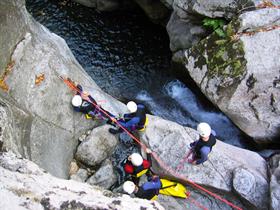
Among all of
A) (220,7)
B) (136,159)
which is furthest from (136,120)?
(220,7)

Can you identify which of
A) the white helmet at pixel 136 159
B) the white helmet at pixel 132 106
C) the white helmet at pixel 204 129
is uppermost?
the white helmet at pixel 204 129

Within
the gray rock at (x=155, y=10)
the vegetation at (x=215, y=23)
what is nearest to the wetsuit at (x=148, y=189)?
the vegetation at (x=215, y=23)

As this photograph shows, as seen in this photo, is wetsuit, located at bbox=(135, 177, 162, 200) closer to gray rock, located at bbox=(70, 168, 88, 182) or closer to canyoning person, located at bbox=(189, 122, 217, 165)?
canyoning person, located at bbox=(189, 122, 217, 165)

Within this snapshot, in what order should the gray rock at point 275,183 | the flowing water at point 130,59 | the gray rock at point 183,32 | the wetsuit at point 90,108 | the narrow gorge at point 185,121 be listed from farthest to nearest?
the flowing water at point 130,59 → the gray rock at point 183,32 → the wetsuit at point 90,108 → the narrow gorge at point 185,121 → the gray rock at point 275,183

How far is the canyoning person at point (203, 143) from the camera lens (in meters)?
9.86

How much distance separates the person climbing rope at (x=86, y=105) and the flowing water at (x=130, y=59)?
61.0 inches

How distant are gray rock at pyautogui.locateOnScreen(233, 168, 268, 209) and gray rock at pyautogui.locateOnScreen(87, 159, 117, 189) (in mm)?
3603

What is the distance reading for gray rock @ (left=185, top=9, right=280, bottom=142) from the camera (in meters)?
11.7

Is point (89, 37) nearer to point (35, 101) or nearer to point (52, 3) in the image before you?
point (52, 3)

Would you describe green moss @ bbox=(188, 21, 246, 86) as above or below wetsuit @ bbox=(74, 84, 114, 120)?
above

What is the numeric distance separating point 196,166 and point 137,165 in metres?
1.75

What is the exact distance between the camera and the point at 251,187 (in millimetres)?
10086

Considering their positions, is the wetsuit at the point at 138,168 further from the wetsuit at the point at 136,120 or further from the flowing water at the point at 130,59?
the flowing water at the point at 130,59

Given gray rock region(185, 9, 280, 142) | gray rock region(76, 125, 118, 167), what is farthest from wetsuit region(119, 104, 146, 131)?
gray rock region(185, 9, 280, 142)
